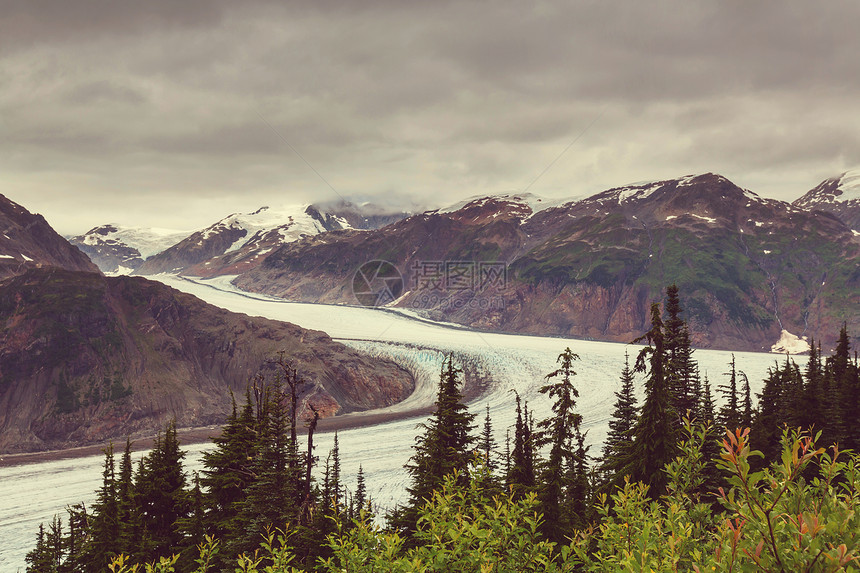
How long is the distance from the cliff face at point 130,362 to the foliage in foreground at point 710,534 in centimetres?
11963

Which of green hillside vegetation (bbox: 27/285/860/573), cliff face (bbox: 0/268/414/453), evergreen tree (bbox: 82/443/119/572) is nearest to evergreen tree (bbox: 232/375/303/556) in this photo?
green hillside vegetation (bbox: 27/285/860/573)

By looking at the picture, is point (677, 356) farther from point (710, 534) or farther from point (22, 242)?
point (22, 242)

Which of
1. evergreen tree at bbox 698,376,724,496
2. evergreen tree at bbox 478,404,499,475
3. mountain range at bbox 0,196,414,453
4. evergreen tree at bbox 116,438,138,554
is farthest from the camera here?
mountain range at bbox 0,196,414,453

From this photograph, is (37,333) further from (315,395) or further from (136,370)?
(315,395)

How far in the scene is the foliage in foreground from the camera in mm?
4242

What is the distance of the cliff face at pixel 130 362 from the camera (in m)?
128

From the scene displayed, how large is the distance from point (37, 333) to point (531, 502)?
15913 centimetres

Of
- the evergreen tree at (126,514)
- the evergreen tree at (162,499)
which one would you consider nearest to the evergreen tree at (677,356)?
the evergreen tree at (162,499)

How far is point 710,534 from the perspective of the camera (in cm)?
748

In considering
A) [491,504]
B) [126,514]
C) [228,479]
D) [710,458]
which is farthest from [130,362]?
[710,458]

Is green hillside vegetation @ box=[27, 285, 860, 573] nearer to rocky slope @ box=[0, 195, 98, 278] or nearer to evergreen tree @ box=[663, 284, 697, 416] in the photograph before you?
evergreen tree @ box=[663, 284, 697, 416]

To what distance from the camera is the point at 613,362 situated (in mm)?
164500

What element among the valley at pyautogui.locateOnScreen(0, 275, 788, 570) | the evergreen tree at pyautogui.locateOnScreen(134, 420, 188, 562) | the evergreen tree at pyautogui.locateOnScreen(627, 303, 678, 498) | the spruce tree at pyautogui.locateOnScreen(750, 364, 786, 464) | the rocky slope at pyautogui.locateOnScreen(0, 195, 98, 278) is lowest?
the valley at pyautogui.locateOnScreen(0, 275, 788, 570)

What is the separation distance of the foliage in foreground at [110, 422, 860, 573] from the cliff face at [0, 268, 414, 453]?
119626 mm
